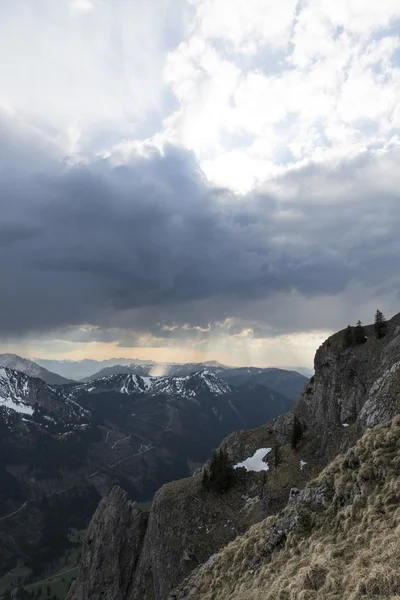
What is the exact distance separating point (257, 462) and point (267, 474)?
16.2 ft

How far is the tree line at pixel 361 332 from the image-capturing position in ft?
230

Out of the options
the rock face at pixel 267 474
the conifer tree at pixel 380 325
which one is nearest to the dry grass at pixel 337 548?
the rock face at pixel 267 474

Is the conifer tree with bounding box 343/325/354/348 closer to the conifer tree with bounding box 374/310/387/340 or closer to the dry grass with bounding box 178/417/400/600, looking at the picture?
the conifer tree with bounding box 374/310/387/340

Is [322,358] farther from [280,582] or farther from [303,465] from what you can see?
[280,582]

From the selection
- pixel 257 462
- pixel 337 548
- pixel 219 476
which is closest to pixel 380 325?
pixel 257 462

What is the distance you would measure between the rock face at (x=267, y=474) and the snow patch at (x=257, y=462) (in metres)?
1.07

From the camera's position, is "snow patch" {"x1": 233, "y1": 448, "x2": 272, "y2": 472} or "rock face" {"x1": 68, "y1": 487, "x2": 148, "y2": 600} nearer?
"rock face" {"x1": 68, "y1": 487, "x2": 148, "y2": 600}

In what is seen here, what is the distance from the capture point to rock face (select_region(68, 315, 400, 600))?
167 feet

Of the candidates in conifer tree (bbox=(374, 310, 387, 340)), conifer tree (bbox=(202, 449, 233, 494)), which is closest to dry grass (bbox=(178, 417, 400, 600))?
conifer tree (bbox=(202, 449, 233, 494))

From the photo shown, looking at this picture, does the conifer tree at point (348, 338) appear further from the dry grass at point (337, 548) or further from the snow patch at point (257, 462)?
the dry grass at point (337, 548)

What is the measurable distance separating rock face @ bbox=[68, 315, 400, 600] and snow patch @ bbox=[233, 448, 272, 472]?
3.50ft

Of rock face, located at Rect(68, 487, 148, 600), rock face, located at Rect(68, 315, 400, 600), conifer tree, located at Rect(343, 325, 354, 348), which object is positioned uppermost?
conifer tree, located at Rect(343, 325, 354, 348)

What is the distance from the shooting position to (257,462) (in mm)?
66062

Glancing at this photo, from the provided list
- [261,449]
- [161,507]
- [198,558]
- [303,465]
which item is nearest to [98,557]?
[161,507]
